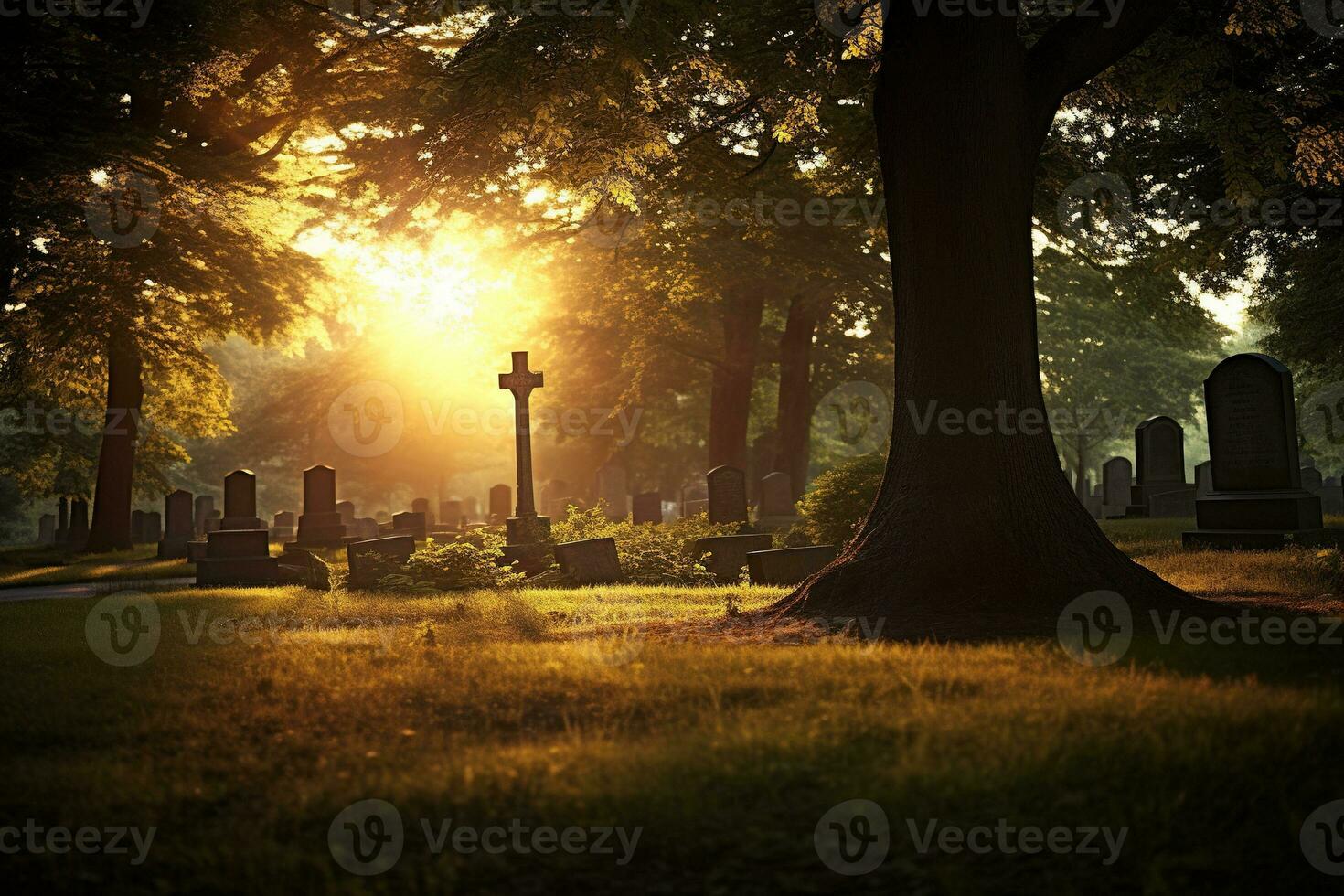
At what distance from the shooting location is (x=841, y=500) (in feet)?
60.3

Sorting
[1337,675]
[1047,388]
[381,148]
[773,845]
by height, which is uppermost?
[381,148]

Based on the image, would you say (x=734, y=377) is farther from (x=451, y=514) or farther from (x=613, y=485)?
(x=451, y=514)

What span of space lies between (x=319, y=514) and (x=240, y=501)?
2592 mm

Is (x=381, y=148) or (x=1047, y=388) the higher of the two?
(x=381, y=148)

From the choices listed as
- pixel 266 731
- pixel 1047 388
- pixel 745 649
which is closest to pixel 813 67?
pixel 745 649

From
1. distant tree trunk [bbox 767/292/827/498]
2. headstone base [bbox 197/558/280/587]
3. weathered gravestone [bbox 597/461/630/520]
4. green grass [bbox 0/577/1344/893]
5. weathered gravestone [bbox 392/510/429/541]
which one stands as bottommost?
green grass [bbox 0/577/1344/893]

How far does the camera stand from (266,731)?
5527 mm

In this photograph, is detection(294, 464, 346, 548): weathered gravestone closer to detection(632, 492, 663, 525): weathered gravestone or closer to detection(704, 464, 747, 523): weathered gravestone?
detection(632, 492, 663, 525): weathered gravestone

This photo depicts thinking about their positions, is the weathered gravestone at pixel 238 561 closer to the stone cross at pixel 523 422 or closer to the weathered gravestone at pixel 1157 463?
the stone cross at pixel 523 422

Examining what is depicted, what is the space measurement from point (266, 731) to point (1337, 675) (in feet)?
19.0

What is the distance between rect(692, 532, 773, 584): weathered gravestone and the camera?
16.3 metres

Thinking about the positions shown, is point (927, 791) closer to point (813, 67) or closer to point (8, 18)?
point (813, 67)

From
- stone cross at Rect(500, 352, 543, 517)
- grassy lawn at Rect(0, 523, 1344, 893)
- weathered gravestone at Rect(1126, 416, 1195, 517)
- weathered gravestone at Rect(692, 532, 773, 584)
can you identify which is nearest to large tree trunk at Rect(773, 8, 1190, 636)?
grassy lawn at Rect(0, 523, 1344, 893)

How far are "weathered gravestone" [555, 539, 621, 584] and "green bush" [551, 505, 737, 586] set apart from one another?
1.23ft
